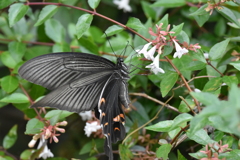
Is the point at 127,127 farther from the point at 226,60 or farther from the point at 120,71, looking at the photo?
the point at 226,60

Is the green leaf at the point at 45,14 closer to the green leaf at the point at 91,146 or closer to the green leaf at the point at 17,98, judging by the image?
the green leaf at the point at 17,98

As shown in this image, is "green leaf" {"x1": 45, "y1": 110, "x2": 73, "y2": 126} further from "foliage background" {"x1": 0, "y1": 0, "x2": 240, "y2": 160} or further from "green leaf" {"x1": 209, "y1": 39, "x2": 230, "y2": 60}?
"green leaf" {"x1": 209, "y1": 39, "x2": 230, "y2": 60}

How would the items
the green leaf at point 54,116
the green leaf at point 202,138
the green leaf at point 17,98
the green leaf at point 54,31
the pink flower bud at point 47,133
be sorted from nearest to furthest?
the green leaf at point 202,138 → the pink flower bud at point 47,133 → the green leaf at point 54,116 → the green leaf at point 17,98 → the green leaf at point 54,31

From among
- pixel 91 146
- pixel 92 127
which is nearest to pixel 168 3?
pixel 92 127

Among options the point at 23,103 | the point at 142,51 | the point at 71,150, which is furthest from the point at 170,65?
the point at 71,150

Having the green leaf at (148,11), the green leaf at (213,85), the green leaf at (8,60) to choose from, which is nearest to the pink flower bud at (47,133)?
the green leaf at (8,60)

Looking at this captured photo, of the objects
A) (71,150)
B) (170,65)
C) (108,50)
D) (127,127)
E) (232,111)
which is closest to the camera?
(232,111)

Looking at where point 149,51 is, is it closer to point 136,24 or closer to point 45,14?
point 136,24
